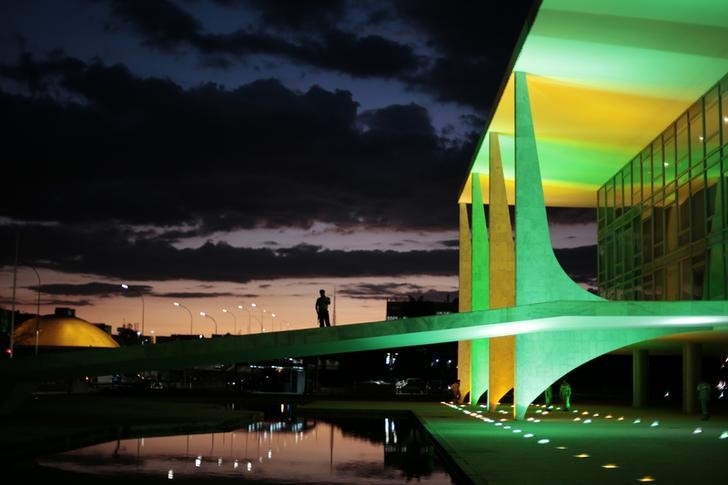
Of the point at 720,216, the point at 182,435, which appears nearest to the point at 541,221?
the point at 720,216

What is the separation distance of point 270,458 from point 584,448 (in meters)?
5.69

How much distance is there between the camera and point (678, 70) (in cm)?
2612

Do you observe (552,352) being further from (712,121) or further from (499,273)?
(712,121)

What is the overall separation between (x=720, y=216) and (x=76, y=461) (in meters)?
18.3

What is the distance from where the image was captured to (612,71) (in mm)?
26016

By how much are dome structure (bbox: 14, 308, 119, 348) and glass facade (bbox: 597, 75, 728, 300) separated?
6311cm

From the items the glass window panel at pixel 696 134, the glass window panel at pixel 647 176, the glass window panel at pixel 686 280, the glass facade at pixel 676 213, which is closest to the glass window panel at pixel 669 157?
the glass facade at pixel 676 213

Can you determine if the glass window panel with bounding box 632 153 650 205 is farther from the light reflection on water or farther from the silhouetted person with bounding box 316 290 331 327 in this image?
the light reflection on water

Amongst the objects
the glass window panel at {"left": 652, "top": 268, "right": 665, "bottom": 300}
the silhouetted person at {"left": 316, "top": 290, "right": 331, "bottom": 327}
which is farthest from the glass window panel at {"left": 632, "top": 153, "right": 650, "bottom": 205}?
the silhouetted person at {"left": 316, "top": 290, "right": 331, "bottom": 327}

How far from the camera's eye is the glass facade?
27.7 meters

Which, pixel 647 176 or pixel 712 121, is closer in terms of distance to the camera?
pixel 712 121

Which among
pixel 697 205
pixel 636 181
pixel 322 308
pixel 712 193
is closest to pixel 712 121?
pixel 712 193

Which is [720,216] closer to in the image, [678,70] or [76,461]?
[678,70]

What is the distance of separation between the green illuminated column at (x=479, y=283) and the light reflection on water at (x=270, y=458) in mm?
16330
